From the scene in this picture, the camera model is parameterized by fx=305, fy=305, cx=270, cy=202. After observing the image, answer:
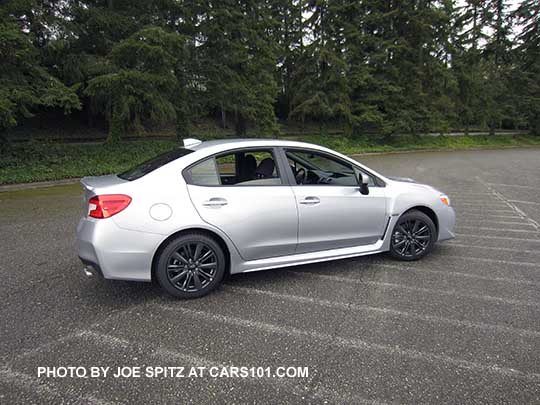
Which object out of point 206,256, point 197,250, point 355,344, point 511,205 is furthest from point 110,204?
point 511,205

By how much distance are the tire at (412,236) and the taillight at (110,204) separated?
2.97m

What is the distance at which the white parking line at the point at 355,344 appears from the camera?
2037 millimetres

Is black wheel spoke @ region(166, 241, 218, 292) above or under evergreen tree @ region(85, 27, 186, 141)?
under

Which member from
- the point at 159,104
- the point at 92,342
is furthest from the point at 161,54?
the point at 92,342

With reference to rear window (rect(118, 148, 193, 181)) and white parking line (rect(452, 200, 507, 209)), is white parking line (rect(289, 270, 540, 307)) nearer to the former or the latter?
rear window (rect(118, 148, 193, 181))

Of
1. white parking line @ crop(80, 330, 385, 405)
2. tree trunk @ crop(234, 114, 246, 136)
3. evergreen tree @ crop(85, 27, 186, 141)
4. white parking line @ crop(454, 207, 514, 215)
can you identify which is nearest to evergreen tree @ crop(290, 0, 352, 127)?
tree trunk @ crop(234, 114, 246, 136)

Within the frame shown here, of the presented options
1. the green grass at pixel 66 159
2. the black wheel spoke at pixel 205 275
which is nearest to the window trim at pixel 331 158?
the black wheel spoke at pixel 205 275

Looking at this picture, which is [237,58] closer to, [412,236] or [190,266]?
[412,236]

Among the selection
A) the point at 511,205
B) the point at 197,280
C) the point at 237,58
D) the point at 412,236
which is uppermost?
the point at 237,58

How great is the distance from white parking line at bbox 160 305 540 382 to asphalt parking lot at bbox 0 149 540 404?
11mm

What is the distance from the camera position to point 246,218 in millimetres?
2961

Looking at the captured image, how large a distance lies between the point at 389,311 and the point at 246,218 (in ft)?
5.08

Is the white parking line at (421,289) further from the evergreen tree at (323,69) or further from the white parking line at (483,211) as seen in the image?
the evergreen tree at (323,69)

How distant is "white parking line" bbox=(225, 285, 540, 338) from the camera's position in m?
2.44
